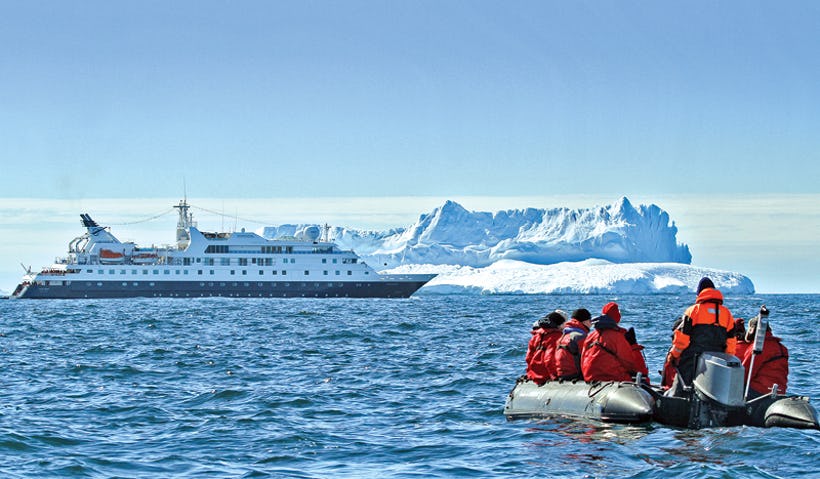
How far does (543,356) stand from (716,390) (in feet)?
11.5

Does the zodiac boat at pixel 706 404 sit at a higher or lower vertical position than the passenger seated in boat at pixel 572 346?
lower

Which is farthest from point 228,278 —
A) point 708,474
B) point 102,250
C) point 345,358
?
point 708,474

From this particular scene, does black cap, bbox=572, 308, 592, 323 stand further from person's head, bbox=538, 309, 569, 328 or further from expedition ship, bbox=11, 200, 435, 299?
expedition ship, bbox=11, 200, 435, 299

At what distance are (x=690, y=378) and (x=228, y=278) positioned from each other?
303ft

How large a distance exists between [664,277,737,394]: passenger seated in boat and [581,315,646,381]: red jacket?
1.13 metres

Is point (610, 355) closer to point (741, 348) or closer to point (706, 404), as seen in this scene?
point (706, 404)

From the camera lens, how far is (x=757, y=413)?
13406 mm

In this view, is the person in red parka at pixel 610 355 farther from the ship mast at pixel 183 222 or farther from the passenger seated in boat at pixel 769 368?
the ship mast at pixel 183 222

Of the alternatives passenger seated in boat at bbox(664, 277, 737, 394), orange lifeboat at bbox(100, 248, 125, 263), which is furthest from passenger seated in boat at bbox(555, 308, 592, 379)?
orange lifeboat at bbox(100, 248, 125, 263)

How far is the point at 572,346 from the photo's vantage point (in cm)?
1541

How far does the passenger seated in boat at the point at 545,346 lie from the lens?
15984 mm

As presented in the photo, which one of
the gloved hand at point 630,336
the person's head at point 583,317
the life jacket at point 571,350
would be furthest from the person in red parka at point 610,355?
the person's head at point 583,317

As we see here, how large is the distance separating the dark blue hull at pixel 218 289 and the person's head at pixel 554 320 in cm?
8689

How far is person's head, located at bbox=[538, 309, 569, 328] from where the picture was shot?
52.3 feet
